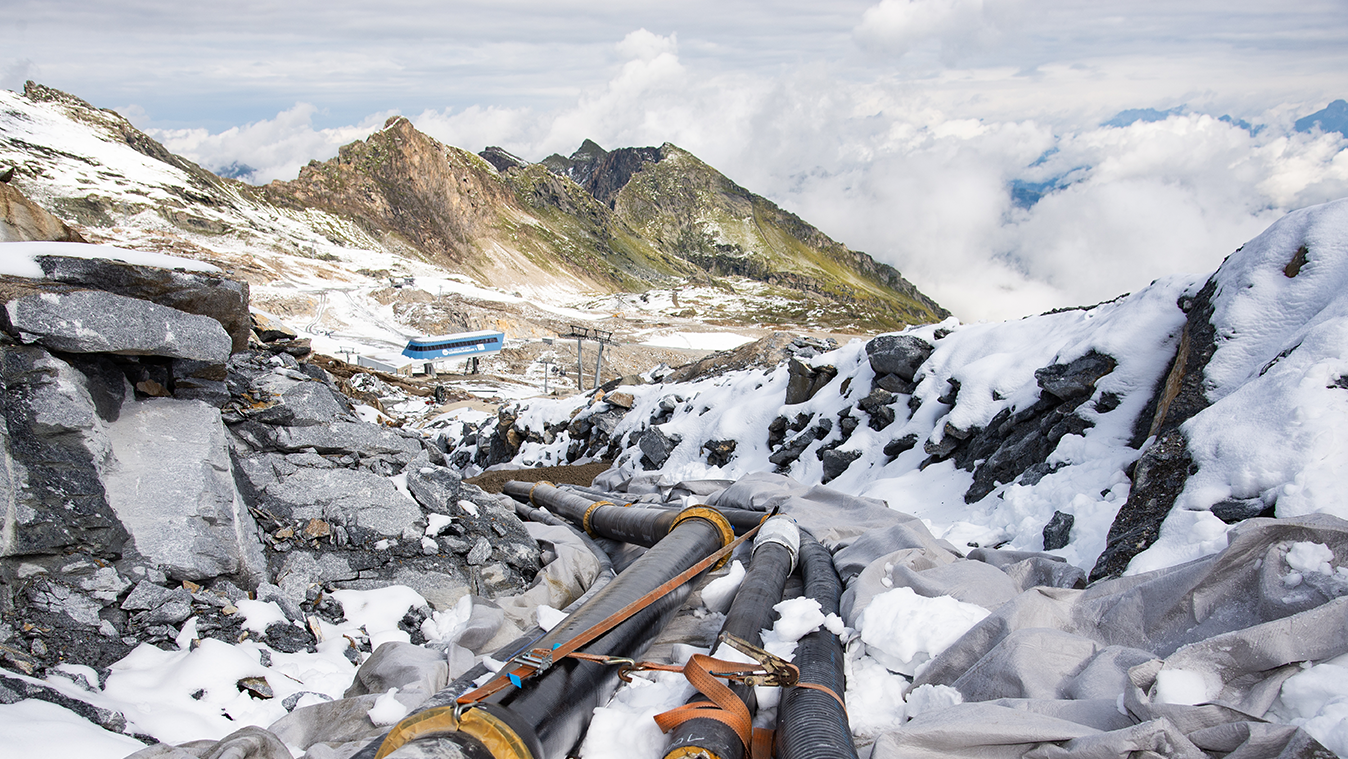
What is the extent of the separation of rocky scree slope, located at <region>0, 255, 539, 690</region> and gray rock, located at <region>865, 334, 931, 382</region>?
19.6ft

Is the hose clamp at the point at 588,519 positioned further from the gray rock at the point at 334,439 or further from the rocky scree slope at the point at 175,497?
the gray rock at the point at 334,439

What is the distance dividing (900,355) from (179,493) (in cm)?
849

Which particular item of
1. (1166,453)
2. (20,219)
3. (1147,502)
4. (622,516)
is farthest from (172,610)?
(1166,453)

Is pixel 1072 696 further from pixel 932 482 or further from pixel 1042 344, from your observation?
pixel 1042 344

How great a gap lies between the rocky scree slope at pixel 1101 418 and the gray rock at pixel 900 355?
2cm

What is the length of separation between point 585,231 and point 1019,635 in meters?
A: 164

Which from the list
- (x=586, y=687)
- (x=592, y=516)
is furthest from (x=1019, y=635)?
(x=592, y=516)

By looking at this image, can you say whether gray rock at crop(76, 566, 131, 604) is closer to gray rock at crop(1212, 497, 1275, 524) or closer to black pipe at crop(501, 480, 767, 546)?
black pipe at crop(501, 480, 767, 546)

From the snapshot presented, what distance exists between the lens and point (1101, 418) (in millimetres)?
6270

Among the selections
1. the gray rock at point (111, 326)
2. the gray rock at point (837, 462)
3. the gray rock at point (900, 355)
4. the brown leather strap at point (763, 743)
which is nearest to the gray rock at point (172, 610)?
the gray rock at point (111, 326)

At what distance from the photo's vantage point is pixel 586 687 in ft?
10.2

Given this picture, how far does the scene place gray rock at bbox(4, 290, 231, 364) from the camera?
4320 mm

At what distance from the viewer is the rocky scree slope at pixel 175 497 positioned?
13.1 feet

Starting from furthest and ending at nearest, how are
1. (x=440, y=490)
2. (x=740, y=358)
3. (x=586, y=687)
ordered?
(x=740, y=358) < (x=440, y=490) < (x=586, y=687)
